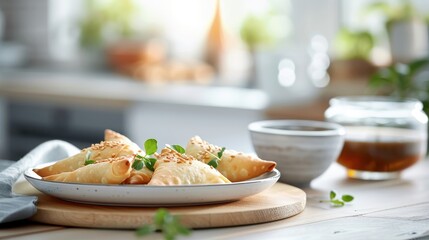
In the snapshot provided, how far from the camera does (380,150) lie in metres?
1.63

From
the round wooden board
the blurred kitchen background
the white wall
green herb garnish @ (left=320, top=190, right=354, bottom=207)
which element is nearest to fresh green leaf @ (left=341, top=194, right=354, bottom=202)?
green herb garnish @ (left=320, top=190, right=354, bottom=207)

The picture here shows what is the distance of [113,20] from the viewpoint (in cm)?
499

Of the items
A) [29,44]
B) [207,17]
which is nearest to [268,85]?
[207,17]

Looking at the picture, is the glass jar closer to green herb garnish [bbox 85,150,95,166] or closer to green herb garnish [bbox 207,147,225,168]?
green herb garnish [bbox 207,147,225,168]

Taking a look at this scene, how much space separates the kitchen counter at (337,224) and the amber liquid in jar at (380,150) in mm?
94

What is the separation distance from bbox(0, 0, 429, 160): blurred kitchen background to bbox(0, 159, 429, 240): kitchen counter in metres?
0.82

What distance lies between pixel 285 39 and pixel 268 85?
2.90 ft

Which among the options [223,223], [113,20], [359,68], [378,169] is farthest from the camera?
[113,20]

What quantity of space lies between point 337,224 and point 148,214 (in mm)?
280

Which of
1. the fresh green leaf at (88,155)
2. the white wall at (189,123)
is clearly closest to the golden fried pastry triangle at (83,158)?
the fresh green leaf at (88,155)

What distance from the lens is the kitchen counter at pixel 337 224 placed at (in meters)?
1.09

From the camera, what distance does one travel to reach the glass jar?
164 cm

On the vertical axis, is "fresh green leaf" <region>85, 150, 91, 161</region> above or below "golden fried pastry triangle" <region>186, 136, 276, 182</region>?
above

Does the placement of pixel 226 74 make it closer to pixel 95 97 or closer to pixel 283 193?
pixel 95 97
